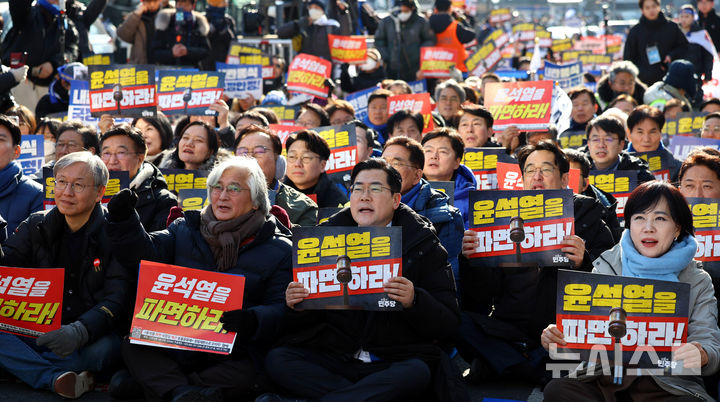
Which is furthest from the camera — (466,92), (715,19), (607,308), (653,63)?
(715,19)

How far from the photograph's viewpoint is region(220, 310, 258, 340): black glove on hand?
471cm

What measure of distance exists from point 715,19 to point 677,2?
136 ft

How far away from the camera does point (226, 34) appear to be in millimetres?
14812

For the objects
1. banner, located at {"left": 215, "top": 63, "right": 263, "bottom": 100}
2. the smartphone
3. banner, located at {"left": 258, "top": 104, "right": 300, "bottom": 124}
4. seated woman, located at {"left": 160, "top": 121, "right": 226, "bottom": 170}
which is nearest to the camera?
seated woman, located at {"left": 160, "top": 121, "right": 226, "bottom": 170}

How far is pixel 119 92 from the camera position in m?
8.60

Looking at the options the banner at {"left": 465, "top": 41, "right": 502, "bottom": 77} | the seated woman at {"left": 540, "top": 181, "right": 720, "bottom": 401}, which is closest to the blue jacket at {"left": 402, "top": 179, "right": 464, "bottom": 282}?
the seated woman at {"left": 540, "top": 181, "right": 720, "bottom": 401}

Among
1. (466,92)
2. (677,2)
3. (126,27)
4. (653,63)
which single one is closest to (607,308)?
(466,92)

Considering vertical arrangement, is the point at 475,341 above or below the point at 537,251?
below

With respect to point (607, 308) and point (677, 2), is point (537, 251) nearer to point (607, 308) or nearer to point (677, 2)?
point (607, 308)

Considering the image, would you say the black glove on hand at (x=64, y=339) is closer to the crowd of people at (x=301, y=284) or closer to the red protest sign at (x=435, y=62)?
the crowd of people at (x=301, y=284)

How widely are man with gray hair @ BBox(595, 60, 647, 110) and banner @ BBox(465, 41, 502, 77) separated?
2935 millimetres

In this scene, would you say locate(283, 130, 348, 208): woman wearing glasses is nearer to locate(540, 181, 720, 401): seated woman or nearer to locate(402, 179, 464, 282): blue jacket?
locate(402, 179, 464, 282): blue jacket

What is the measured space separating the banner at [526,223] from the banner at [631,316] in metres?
0.88

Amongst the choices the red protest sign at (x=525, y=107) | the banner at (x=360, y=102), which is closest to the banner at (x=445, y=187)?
the red protest sign at (x=525, y=107)
